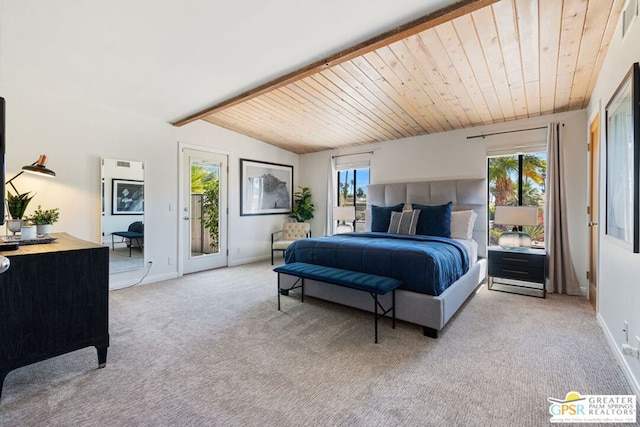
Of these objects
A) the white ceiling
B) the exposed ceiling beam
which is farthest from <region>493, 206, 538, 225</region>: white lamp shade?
the white ceiling

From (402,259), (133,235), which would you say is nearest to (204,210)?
(133,235)

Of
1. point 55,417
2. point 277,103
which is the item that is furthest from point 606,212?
point 55,417

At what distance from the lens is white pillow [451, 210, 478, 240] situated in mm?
4029

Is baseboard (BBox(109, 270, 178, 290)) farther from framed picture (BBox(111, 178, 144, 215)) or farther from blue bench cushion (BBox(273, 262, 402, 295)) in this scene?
blue bench cushion (BBox(273, 262, 402, 295))

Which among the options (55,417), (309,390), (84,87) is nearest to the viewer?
(55,417)

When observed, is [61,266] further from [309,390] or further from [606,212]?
[606,212]

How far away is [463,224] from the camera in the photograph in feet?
13.3

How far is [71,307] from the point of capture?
76.5 inches

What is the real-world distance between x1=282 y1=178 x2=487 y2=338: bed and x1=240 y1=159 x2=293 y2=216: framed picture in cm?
224

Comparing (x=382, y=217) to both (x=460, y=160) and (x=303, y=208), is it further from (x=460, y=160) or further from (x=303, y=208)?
(x=303, y=208)

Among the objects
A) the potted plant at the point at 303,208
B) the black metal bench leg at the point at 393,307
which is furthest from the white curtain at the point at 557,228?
the potted plant at the point at 303,208

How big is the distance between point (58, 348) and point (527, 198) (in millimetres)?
5316

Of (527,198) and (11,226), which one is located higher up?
(527,198)

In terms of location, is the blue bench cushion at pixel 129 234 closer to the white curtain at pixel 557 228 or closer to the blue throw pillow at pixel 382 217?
the blue throw pillow at pixel 382 217
